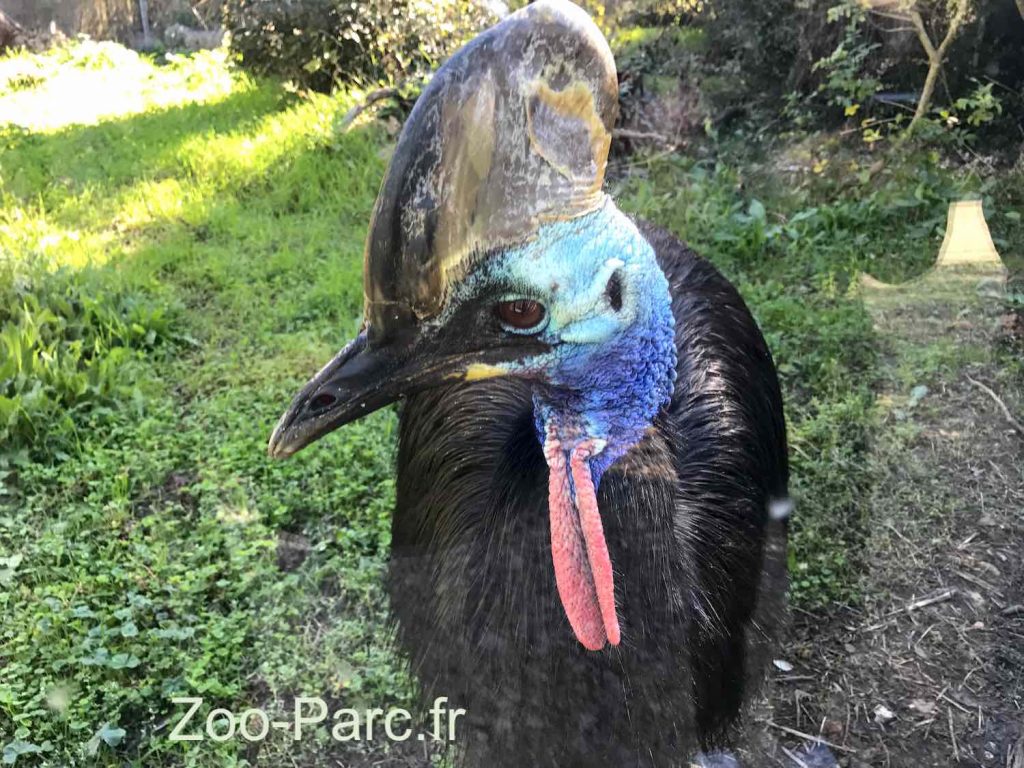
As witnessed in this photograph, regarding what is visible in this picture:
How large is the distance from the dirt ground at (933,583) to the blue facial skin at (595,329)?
2.71ft

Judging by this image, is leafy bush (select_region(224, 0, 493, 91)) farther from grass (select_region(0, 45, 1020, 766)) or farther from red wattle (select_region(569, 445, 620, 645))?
red wattle (select_region(569, 445, 620, 645))

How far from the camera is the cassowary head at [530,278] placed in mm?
779

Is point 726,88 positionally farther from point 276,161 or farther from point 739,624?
point 739,624

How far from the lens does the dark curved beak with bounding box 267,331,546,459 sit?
0.88 meters

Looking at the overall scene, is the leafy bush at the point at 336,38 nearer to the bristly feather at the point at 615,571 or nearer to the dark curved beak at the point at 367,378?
the bristly feather at the point at 615,571

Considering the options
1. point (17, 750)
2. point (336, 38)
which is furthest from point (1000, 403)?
point (17, 750)

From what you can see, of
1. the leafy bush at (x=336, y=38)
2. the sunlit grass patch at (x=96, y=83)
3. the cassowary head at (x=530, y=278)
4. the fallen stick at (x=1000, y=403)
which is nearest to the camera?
the cassowary head at (x=530, y=278)

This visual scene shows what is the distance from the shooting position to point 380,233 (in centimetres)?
79

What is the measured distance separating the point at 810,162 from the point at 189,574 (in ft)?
6.00

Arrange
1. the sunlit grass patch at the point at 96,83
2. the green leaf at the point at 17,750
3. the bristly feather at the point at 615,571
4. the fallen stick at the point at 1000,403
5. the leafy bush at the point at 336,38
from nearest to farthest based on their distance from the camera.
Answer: the bristly feather at the point at 615,571 < the green leaf at the point at 17,750 < the fallen stick at the point at 1000,403 < the leafy bush at the point at 336,38 < the sunlit grass patch at the point at 96,83

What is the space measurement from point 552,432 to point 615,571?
0.17m

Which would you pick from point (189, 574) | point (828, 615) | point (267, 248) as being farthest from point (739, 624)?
point (267, 248)

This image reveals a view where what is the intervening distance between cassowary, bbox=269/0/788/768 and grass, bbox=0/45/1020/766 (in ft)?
1.21

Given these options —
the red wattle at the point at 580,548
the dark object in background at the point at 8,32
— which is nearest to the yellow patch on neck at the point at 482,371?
the red wattle at the point at 580,548
